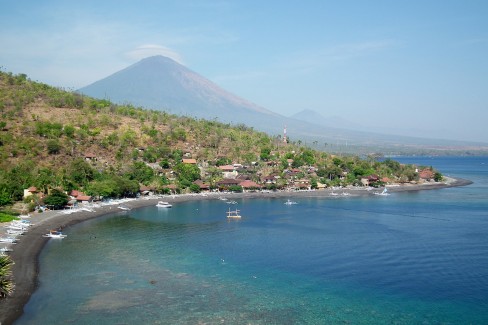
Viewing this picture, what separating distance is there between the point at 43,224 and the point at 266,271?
805 inches

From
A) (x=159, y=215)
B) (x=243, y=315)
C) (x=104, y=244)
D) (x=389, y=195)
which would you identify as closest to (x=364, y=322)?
(x=243, y=315)

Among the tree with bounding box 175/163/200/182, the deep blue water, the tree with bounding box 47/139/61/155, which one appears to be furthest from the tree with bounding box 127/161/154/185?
the deep blue water

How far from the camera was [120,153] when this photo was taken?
64.7 metres

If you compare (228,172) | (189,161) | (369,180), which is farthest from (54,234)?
(369,180)

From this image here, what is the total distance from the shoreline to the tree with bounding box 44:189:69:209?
1.08 meters

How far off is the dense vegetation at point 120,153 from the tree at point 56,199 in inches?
6.3

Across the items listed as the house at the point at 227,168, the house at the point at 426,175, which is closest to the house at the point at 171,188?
the house at the point at 227,168

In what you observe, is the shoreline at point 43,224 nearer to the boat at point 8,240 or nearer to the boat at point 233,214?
the boat at point 8,240

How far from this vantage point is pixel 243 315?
63.9 feet

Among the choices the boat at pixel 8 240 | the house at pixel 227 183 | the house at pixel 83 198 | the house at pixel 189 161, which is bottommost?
the boat at pixel 8 240

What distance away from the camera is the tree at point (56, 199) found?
4247 centimetres

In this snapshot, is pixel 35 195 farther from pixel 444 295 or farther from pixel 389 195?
pixel 389 195

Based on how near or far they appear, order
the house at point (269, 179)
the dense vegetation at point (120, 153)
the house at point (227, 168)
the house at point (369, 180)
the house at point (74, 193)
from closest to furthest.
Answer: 1. the house at point (74, 193)
2. the dense vegetation at point (120, 153)
3. the house at point (269, 179)
4. the house at point (227, 168)
5. the house at point (369, 180)

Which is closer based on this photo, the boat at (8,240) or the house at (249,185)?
the boat at (8,240)
